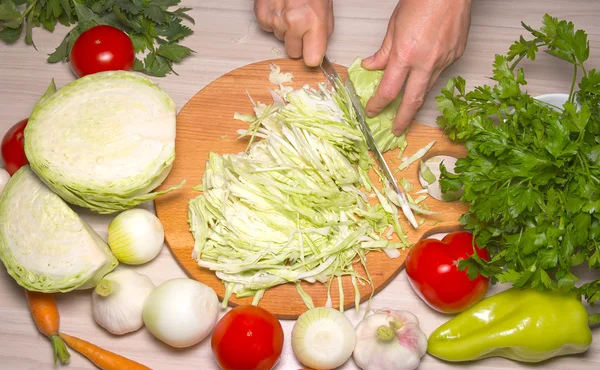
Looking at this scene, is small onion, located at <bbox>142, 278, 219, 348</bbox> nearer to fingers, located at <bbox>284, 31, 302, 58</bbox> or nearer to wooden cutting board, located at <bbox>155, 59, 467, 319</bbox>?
wooden cutting board, located at <bbox>155, 59, 467, 319</bbox>

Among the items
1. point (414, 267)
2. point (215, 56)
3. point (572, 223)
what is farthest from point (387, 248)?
point (215, 56)

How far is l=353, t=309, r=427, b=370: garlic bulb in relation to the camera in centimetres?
254

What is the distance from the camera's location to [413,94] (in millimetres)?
2811

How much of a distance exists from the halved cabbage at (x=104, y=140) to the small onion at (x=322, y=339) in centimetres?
79

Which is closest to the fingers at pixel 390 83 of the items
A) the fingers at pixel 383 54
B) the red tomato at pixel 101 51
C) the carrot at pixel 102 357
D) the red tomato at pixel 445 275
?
the fingers at pixel 383 54

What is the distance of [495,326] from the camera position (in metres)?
2.64

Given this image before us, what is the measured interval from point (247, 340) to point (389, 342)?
20.4 inches

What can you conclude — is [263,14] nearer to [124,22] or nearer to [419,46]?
[124,22]

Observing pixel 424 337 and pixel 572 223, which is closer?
pixel 572 223

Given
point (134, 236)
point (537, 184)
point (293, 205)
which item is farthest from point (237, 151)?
point (537, 184)

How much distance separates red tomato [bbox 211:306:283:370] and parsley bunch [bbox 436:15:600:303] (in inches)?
29.4

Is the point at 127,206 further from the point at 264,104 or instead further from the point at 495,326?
the point at 495,326

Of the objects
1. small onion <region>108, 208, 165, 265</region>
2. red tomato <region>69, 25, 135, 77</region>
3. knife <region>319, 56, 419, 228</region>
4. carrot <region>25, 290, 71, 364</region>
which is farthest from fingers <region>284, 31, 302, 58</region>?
carrot <region>25, 290, 71, 364</region>

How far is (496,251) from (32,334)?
1833 millimetres
